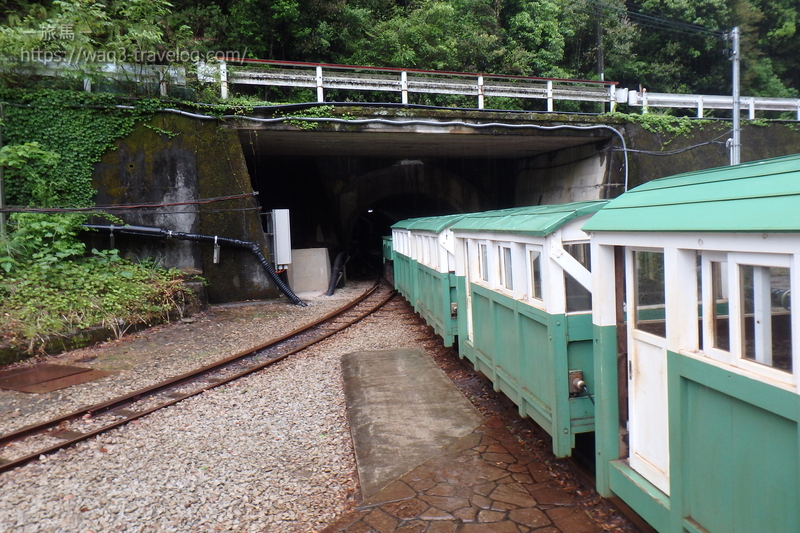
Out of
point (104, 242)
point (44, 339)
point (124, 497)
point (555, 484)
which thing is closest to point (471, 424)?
point (555, 484)

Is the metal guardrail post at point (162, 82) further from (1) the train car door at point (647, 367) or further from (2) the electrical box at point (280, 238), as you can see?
(1) the train car door at point (647, 367)

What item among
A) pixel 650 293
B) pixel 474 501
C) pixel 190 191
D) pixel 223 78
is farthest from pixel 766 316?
pixel 223 78

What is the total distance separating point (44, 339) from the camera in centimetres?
776

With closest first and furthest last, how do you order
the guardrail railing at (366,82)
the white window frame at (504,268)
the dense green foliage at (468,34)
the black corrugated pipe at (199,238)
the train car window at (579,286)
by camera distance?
the train car window at (579,286) < the white window frame at (504,268) < the black corrugated pipe at (199,238) < the dense green foliage at (468,34) < the guardrail railing at (366,82)

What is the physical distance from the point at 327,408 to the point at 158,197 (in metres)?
8.56

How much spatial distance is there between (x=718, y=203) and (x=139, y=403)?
5961 millimetres

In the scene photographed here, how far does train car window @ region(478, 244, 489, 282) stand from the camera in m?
5.32

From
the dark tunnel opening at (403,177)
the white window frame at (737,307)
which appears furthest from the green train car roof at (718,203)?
the dark tunnel opening at (403,177)

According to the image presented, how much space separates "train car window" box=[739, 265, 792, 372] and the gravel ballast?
9.05 ft

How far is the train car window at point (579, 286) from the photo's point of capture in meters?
3.70

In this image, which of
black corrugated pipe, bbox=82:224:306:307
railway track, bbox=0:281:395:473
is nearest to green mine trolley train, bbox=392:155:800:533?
railway track, bbox=0:281:395:473

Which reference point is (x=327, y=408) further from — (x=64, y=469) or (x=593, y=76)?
(x=593, y=76)

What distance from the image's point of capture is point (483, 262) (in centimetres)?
549

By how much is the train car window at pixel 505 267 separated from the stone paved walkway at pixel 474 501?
4.67 feet
